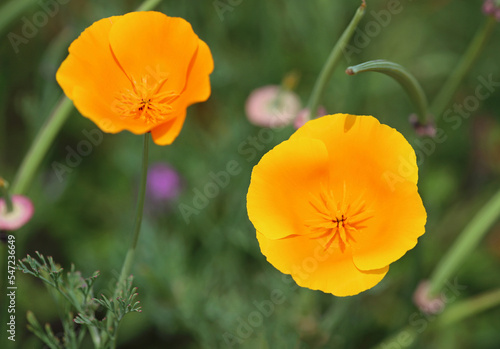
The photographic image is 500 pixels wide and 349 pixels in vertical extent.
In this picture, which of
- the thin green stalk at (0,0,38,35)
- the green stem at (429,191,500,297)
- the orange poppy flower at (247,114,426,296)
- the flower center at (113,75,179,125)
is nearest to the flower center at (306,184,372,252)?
the orange poppy flower at (247,114,426,296)

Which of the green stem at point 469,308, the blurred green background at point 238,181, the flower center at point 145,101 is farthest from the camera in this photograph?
the blurred green background at point 238,181

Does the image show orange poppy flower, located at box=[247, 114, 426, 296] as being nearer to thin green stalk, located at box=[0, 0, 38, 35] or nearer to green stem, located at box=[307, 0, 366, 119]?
green stem, located at box=[307, 0, 366, 119]

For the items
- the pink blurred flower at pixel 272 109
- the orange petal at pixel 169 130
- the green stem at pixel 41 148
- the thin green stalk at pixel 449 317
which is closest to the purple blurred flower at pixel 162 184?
the pink blurred flower at pixel 272 109

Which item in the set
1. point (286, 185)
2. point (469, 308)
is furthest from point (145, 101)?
point (469, 308)

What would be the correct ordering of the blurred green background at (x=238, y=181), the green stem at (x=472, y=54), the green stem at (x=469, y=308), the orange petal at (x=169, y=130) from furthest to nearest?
the blurred green background at (x=238, y=181) → the green stem at (x=469, y=308) → the green stem at (x=472, y=54) → the orange petal at (x=169, y=130)

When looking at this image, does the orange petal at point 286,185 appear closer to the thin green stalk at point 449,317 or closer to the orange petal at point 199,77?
the orange petal at point 199,77

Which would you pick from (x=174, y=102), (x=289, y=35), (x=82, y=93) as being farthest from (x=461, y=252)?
(x=289, y=35)
